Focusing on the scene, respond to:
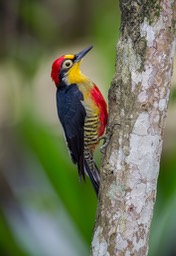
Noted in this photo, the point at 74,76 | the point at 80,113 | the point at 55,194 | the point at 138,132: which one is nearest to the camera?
the point at 138,132

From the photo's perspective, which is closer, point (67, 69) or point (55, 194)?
point (67, 69)

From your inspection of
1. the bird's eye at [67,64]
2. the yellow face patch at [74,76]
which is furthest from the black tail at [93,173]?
the bird's eye at [67,64]

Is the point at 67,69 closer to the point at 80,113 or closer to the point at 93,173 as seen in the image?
the point at 80,113

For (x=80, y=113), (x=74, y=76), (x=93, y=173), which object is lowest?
(x=93, y=173)

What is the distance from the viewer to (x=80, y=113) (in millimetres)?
4625

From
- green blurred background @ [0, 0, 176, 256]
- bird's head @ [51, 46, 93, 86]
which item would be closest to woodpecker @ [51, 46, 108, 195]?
bird's head @ [51, 46, 93, 86]

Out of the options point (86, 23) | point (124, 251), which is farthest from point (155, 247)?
point (86, 23)

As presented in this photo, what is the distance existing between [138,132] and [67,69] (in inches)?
56.1

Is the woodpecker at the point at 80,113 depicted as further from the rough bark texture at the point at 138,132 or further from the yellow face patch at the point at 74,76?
the rough bark texture at the point at 138,132

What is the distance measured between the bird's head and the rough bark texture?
4.31ft

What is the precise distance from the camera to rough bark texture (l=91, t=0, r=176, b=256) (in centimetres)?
337

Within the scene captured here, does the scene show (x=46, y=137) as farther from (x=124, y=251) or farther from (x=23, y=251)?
(x=124, y=251)

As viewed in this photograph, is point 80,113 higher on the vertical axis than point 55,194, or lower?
higher

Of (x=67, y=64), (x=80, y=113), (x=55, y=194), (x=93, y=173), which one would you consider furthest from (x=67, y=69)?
(x=55, y=194)
